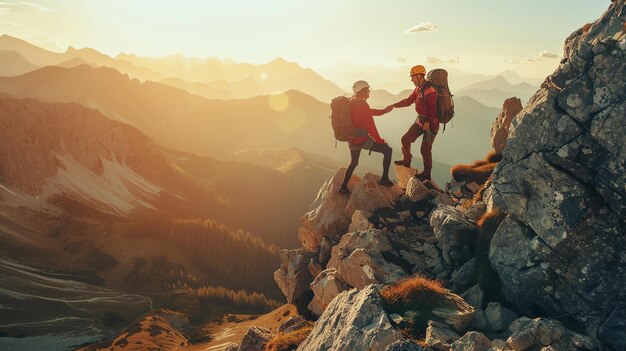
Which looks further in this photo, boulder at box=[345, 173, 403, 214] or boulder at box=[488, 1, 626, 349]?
boulder at box=[345, 173, 403, 214]

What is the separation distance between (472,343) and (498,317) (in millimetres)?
2863

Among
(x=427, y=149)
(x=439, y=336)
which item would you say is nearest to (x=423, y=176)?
(x=427, y=149)

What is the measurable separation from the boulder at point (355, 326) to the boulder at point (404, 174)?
43.8ft

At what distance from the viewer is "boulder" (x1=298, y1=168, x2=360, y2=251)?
25.4 m

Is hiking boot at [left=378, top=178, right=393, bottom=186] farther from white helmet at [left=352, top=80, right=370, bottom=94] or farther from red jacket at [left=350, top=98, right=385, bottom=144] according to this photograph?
white helmet at [left=352, top=80, right=370, bottom=94]

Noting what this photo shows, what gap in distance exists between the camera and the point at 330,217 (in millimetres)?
25828

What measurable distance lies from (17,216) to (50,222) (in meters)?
10.8

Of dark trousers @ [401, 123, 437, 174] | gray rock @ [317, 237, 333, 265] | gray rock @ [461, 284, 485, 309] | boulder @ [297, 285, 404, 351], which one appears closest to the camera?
boulder @ [297, 285, 404, 351]

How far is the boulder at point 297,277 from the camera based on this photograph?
25.5 metres

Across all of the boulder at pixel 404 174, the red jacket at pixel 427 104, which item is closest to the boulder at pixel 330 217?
the boulder at pixel 404 174

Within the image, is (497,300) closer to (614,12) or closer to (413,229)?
(413,229)

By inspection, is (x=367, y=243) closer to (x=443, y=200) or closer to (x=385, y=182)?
(x=385, y=182)

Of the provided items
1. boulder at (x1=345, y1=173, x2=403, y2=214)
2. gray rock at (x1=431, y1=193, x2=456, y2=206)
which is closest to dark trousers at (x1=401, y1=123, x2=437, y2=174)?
gray rock at (x1=431, y1=193, x2=456, y2=206)

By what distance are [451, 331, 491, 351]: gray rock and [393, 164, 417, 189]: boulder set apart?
49.5ft
